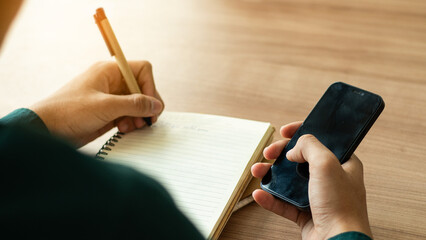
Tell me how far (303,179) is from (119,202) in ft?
1.21

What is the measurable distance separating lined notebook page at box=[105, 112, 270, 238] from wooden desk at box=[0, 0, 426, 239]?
0.05 m

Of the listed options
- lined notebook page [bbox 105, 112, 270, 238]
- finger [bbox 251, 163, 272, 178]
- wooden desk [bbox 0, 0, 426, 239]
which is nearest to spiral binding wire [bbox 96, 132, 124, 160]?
lined notebook page [bbox 105, 112, 270, 238]

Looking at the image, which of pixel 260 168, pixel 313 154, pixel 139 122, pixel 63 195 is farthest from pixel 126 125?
pixel 63 195

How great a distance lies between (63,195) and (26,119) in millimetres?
523

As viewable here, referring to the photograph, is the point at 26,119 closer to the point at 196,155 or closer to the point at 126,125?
the point at 126,125

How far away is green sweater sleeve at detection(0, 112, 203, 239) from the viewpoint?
1.04ft

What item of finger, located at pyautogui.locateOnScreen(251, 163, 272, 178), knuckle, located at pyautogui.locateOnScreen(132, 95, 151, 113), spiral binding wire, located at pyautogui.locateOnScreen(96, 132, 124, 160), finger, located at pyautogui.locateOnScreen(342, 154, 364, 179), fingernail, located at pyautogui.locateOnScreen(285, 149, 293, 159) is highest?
knuckle, located at pyautogui.locateOnScreen(132, 95, 151, 113)

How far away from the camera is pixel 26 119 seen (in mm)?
807

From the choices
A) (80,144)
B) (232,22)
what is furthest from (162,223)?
(232,22)

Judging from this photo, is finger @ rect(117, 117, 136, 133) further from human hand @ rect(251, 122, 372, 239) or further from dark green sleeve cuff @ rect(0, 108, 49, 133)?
human hand @ rect(251, 122, 372, 239)

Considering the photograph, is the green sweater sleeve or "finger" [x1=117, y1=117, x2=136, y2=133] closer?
the green sweater sleeve

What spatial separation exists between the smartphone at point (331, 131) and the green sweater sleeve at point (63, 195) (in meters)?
0.34

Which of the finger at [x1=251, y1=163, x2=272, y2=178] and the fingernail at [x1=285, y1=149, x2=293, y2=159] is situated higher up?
the fingernail at [x1=285, y1=149, x2=293, y2=159]

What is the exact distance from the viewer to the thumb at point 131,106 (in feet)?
2.76
